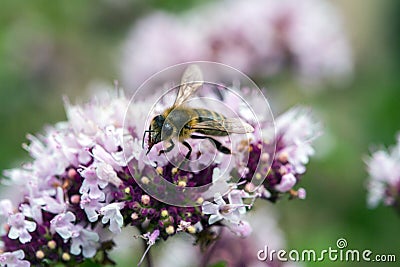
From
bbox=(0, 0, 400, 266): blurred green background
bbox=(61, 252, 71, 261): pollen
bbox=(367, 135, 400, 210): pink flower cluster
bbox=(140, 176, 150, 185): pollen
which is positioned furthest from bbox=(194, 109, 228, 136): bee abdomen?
bbox=(0, 0, 400, 266): blurred green background

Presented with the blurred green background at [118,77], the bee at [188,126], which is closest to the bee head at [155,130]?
the bee at [188,126]

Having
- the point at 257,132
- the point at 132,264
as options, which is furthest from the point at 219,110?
the point at 132,264

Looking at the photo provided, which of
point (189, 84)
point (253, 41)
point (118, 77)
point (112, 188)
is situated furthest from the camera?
point (118, 77)

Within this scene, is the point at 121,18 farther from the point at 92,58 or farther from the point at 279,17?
the point at 279,17

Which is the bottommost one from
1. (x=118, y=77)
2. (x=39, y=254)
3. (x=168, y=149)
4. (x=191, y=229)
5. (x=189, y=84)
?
(x=39, y=254)

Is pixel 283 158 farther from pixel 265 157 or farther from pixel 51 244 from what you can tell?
pixel 51 244

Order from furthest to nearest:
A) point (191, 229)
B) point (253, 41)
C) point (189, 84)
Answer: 1. point (253, 41)
2. point (189, 84)
3. point (191, 229)

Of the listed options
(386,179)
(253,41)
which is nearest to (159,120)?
(386,179)
